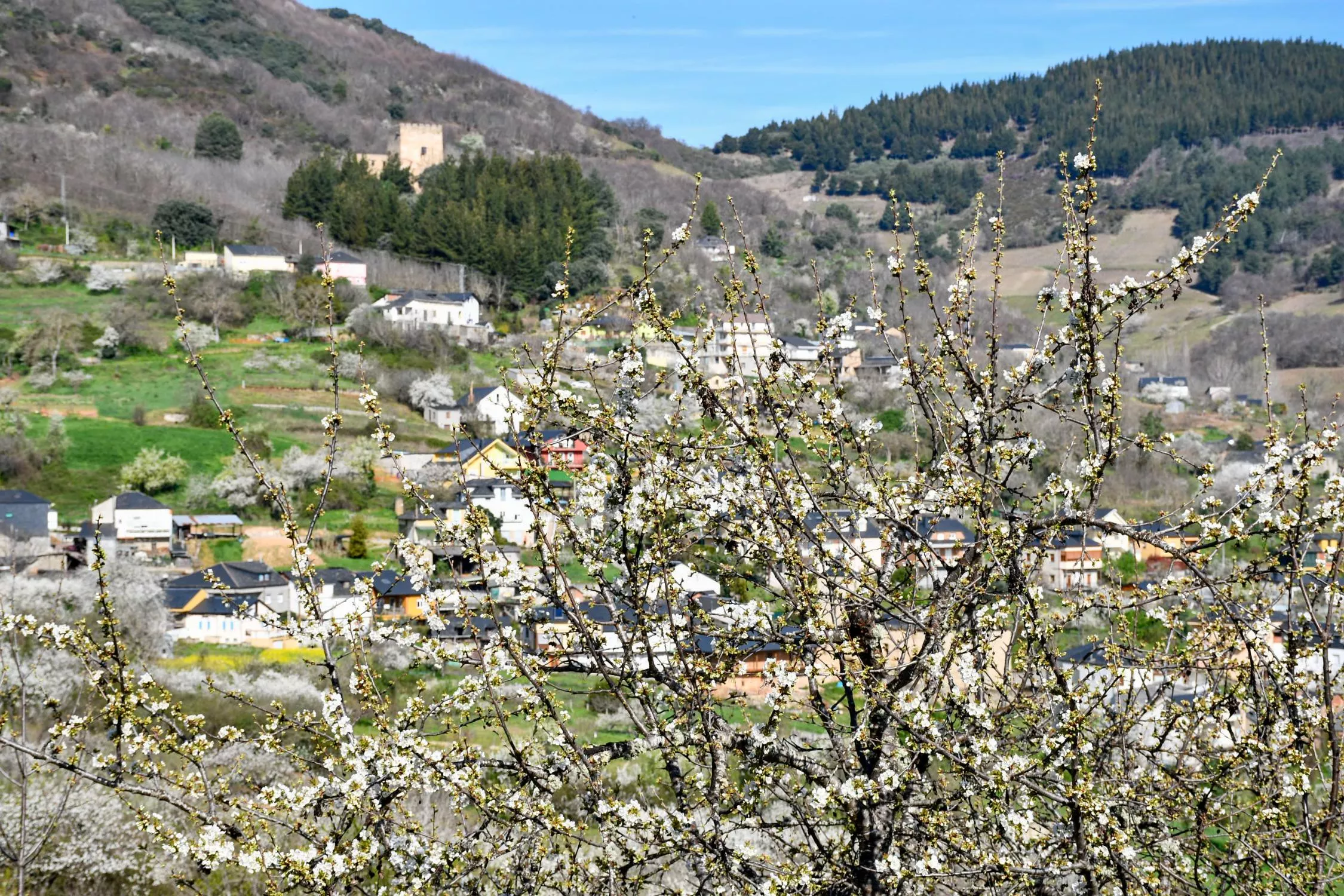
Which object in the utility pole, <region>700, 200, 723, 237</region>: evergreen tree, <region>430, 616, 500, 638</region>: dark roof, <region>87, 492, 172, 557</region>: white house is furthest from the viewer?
<region>700, 200, 723, 237</region>: evergreen tree

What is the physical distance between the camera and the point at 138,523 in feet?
77.1

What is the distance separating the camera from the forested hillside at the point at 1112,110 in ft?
373

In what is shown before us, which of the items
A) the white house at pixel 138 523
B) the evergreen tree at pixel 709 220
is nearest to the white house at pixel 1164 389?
the evergreen tree at pixel 709 220

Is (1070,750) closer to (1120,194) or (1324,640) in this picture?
(1324,640)

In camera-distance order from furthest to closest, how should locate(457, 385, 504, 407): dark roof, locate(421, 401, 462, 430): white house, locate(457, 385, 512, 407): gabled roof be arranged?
locate(457, 385, 504, 407): dark roof
locate(457, 385, 512, 407): gabled roof
locate(421, 401, 462, 430): white house

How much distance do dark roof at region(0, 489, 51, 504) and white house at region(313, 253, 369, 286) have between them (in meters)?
20.9

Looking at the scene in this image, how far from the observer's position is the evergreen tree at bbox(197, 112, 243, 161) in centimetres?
5716

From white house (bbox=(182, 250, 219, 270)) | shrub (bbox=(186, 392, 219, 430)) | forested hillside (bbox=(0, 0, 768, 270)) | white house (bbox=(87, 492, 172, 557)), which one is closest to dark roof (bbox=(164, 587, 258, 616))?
white house (bbox=(87, 492, 172, 557))

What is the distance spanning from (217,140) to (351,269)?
725 inches

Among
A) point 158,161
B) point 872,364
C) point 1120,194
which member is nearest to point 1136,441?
point 872,364

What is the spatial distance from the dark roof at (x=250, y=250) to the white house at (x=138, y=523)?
20474 mm

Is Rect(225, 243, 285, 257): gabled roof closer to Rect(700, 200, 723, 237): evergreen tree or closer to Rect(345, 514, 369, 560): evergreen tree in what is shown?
Rect(700, 200, 723, 237): evergreen tree

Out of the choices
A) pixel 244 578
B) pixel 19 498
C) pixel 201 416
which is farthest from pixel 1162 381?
pixel 19 498

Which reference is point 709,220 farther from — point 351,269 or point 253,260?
point 253,260
